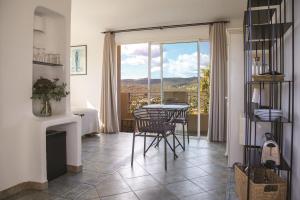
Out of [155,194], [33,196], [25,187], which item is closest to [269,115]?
[155,194]

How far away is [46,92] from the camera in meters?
3.02

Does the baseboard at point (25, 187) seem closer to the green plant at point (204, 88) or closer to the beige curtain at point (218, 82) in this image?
the beige curtain at point (218, 82)

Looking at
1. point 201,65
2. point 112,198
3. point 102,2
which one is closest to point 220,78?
point 201,65

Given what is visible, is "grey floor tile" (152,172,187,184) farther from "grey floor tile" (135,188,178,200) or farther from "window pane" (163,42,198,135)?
"window pane" (163,42,198,135)

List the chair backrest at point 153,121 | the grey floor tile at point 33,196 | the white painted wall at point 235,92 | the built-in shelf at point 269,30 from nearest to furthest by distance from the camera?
the built-in shelf at point 269,30
the grey floor tile at point 33,196
the white painted wall at point 235,92
the chair backrest at point 153,121

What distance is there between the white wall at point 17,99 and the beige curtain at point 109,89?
332 cm

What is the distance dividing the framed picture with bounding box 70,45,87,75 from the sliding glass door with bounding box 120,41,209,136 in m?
0.95

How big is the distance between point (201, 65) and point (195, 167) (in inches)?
111

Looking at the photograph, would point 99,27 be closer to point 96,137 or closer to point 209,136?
point 96,137

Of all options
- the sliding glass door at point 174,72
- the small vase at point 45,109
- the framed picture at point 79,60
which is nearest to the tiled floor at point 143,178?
the small vase at point 45,109

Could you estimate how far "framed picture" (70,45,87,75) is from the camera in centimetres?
666

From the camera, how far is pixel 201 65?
5.79 meters

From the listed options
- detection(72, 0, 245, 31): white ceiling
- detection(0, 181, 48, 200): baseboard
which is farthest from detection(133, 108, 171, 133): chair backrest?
detection(72, 0, 245, 31): white ceiling

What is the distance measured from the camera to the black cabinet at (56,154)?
3.00 meters
